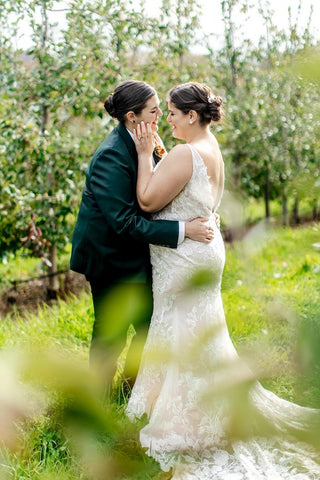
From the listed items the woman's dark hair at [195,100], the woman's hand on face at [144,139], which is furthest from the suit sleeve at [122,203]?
the woman's dark hair at [195,100]

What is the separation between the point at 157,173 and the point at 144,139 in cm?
16

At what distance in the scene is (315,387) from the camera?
0.71m

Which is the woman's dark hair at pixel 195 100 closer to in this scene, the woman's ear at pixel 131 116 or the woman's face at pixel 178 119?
the woman's face at pixel 178 119

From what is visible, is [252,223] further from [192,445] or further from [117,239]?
[192,445]

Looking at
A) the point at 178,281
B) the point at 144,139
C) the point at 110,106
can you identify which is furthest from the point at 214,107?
the point at 178,281

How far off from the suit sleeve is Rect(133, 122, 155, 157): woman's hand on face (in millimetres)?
119

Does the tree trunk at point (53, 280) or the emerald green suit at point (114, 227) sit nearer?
the emerald green suit at point (114, 227)

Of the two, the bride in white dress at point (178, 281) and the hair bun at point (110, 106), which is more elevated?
the hair bun at point (110, 106)

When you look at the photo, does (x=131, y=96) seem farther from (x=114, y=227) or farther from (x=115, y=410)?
(x=115, y=410)

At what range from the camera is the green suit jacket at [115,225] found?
2.51m

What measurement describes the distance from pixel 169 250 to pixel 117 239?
0.83ft

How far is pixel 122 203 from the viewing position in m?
2.51

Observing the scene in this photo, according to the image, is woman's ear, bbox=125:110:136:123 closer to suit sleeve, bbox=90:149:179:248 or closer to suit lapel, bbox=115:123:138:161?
suit lapel, bbox=115:123:138:161

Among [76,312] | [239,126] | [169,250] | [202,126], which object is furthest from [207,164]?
[239,126]
